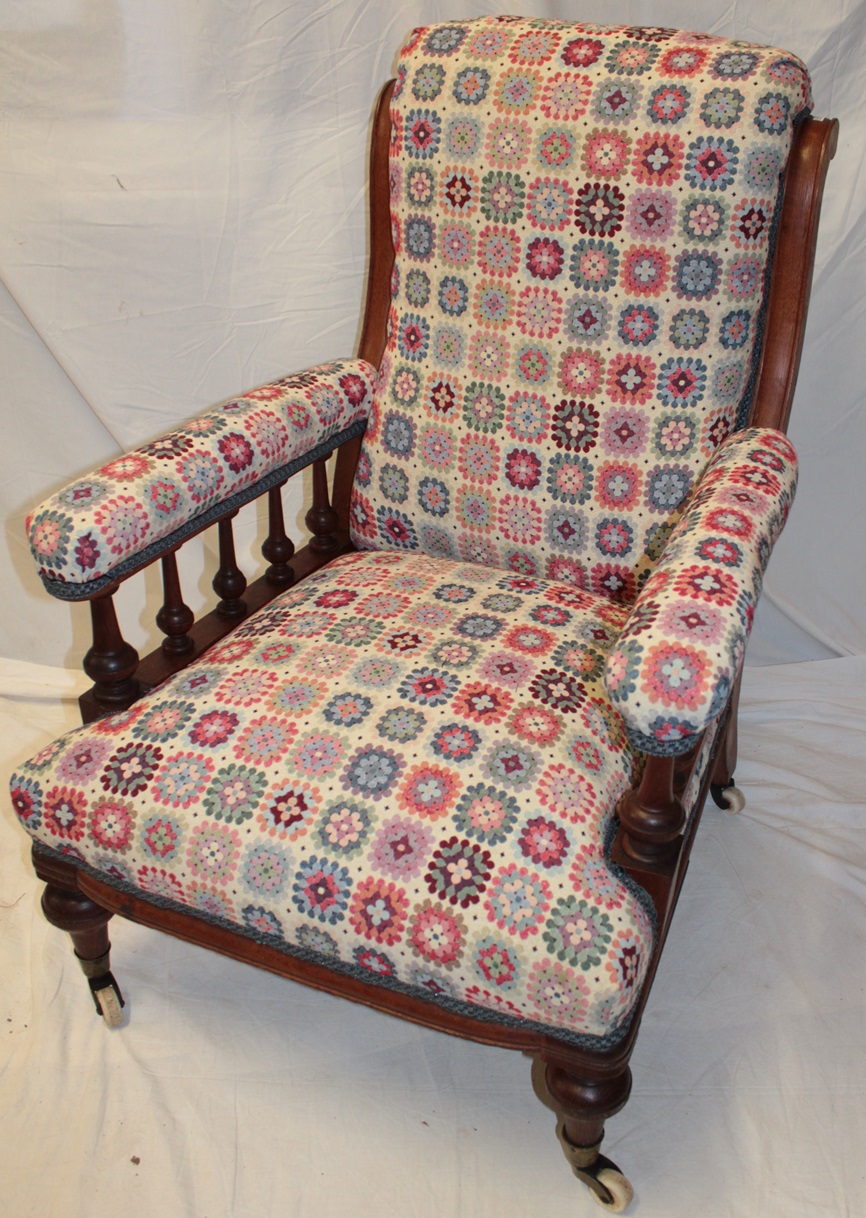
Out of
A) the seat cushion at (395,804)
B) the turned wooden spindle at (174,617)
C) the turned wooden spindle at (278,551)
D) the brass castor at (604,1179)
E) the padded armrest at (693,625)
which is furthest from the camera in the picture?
the turned wooden spindle at (278,551)

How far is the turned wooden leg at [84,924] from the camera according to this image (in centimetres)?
125

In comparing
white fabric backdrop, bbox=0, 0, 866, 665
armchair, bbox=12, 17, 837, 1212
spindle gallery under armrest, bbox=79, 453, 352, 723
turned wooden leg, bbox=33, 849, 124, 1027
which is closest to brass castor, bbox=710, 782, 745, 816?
armchair, bbox=12, 17, 837, 1212

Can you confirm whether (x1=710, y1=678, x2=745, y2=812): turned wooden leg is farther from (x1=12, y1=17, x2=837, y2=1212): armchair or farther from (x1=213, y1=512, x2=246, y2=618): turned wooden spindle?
(x1=213, y1=512, x2=246, y2=618): turned wooden spindle

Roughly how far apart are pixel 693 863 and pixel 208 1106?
0.75 m

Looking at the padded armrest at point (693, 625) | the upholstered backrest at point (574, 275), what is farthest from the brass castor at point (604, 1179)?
the upholstered backrest at point (574, 275)

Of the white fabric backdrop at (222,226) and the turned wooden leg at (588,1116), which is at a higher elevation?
the white fabric backdrop at (222,226)

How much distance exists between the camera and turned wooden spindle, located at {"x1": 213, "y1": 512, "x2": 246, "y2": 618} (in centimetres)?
138

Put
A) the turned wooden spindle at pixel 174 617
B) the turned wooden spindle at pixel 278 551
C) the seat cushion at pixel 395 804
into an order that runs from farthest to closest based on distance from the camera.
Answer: the turned wooden spindle at pixel 278 551 < the turned wooden spindle at pixel 174 617 < the seat cushion at pixel 395 804

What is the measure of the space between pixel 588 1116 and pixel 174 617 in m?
0.69

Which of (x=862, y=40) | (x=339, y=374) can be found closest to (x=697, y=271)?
(x=339, y=374)

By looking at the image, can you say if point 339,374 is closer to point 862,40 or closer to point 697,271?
point 697,271

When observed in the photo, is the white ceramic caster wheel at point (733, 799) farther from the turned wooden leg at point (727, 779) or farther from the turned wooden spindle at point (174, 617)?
the turned wooden spindle at point (174, 617)

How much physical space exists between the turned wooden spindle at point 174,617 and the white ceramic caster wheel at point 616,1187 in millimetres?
729

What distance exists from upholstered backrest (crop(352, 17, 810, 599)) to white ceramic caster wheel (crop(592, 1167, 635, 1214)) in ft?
2.08
